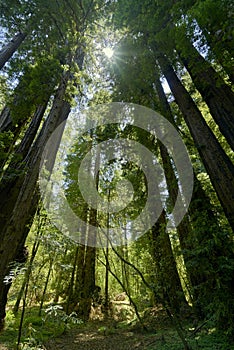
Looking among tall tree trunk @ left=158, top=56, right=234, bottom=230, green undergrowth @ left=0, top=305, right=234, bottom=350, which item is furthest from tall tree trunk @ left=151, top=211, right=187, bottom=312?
tall tree trunk @ left=158, top=56, right=234, bottom=230

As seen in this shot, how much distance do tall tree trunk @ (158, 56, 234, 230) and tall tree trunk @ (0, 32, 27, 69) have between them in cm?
512

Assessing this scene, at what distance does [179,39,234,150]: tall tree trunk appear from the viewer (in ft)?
13.3

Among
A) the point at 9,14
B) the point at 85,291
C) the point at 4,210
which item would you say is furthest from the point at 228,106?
the point at 85,291

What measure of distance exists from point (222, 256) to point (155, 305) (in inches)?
208

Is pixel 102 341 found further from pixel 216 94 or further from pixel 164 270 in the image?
pixel 216 94

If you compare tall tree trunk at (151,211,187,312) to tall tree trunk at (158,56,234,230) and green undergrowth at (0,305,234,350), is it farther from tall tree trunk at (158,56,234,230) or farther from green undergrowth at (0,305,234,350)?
tall tree trunk at (158,56,234,230)

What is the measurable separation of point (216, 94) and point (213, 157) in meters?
1.48

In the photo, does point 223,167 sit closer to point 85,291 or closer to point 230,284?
point 230,284

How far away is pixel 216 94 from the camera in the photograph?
4.65 metres

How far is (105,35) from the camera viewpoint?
8984 millimetres

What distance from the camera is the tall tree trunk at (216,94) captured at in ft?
13.3

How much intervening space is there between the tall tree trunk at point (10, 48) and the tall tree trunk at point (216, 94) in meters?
5.08

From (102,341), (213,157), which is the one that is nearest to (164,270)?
(213,157)

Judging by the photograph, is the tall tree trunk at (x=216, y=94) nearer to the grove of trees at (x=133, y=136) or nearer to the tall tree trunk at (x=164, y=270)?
the grove of trees at (x=133, y=136)
